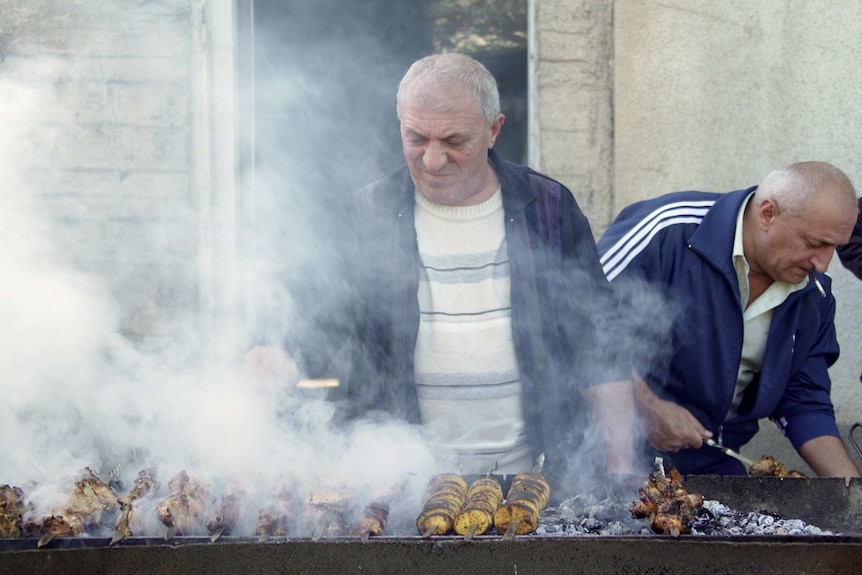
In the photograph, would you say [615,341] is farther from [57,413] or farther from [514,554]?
[57,413]

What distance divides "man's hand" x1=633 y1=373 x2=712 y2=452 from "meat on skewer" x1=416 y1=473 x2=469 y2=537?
108 centimetres

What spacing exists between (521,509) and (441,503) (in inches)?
10.9

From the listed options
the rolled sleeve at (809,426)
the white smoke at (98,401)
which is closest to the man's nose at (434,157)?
the white smoke at (98,401)

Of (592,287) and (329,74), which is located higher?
(329,74)

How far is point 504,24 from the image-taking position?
5738 mm

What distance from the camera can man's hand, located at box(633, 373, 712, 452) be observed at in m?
3.83

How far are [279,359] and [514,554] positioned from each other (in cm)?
131

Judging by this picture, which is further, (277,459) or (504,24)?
(504,24)

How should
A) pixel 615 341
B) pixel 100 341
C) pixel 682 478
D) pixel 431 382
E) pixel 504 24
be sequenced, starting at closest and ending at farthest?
pixel 682 478, pixel 431 382, pixel 615 341, pixel 100 341, pixel 504 24

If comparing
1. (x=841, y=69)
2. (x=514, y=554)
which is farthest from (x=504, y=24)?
(x=514, y=554)

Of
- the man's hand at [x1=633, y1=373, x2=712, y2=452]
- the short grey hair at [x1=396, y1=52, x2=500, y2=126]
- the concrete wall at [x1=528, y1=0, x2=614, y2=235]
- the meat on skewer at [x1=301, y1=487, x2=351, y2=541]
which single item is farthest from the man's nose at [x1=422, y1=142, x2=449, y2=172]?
the concrete wall at [x1=528, y1=0, x2=614, y2=235]

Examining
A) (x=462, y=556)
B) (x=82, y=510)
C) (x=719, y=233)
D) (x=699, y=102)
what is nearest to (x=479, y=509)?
(x=462, y=556)

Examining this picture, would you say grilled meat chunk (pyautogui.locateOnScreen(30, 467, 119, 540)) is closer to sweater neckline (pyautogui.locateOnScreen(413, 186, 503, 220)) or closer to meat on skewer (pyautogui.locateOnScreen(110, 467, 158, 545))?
meat on skewer (pyautogui.locateOnScreen(110, 467, 158, 545))

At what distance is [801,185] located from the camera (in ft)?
12.6
